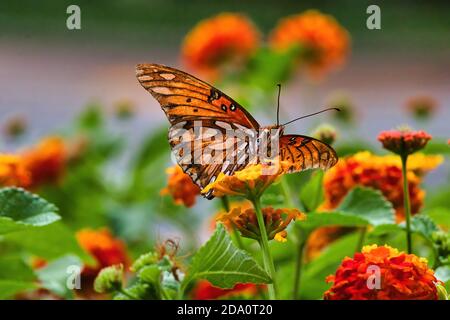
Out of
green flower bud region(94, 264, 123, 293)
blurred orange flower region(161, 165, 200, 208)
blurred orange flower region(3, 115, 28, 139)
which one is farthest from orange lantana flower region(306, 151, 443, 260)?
blurred orange flower region(3, 115, 28, 139)

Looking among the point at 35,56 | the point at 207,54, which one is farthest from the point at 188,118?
the point at 35,56

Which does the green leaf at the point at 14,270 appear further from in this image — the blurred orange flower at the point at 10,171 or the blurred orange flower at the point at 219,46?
the blurred orange flower at the point at 219,46

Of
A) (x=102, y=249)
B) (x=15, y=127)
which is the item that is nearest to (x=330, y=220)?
(x=102, y=249)

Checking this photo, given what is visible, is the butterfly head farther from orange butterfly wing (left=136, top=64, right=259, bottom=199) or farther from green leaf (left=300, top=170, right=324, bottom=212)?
green leaf (left=300, top=170, right=324, bottom=212)

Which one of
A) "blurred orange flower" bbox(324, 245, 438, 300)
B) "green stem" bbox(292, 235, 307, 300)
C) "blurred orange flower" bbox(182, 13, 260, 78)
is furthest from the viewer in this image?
"blurred orange flower" bbox(182, 13, 260, 78)

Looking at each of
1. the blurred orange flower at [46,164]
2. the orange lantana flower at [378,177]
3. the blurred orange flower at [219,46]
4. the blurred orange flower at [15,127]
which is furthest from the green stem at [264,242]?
the blurred orange flower at [15,127]

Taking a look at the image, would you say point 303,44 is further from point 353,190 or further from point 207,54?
point 353,190
